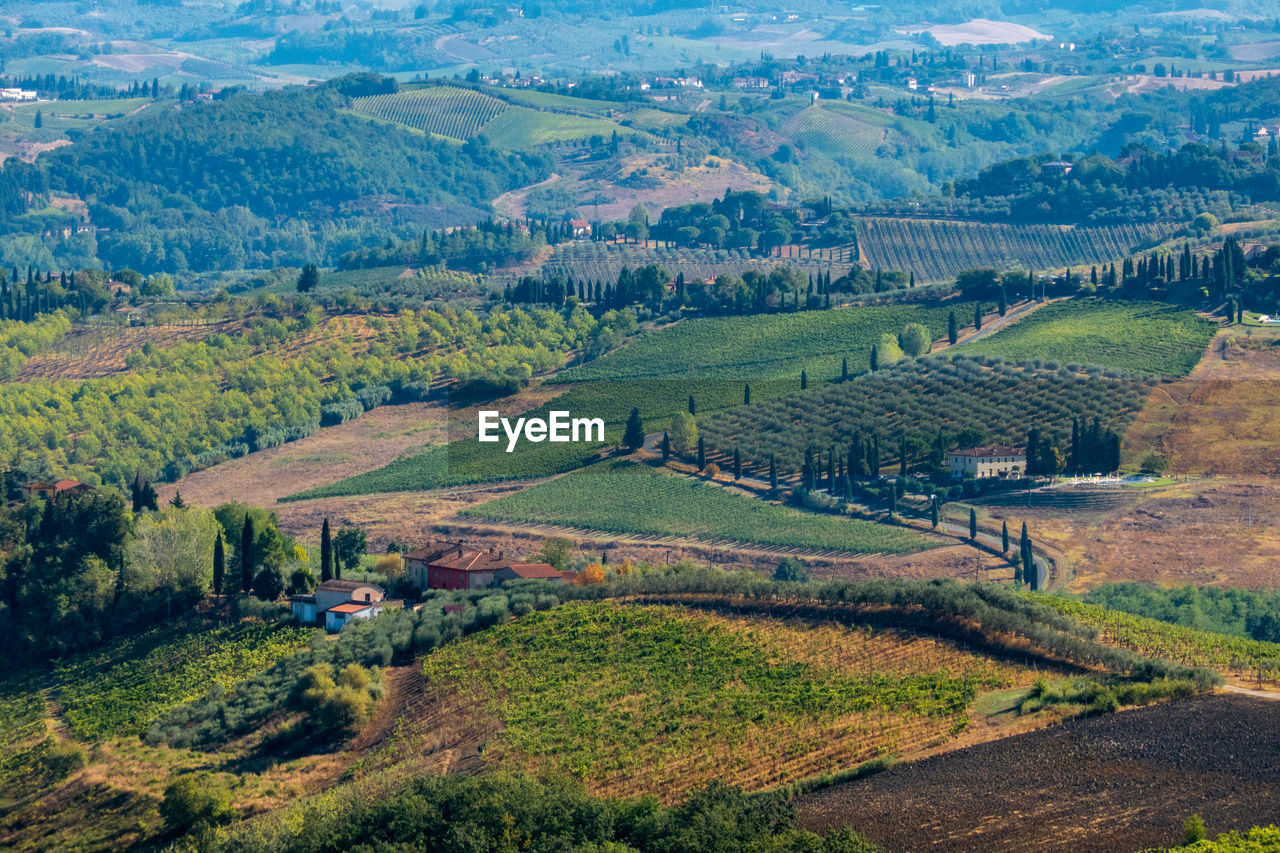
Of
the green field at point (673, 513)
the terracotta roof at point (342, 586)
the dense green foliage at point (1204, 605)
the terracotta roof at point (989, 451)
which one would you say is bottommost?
the dense green foliage at point (1204, 605)

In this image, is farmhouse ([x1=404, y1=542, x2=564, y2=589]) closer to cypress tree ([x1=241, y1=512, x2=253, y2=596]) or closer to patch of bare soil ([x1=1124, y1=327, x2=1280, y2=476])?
cypress tree ([x1=241, y1=512, x2=253, y2=596])

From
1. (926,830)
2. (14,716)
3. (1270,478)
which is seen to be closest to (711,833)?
(926,830)

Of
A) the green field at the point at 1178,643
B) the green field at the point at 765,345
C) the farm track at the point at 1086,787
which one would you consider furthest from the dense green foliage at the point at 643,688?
the green field at the point at 765,345

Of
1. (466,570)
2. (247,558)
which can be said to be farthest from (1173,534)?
(247,558)

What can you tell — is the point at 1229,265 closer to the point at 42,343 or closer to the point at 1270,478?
the point at 1270,478

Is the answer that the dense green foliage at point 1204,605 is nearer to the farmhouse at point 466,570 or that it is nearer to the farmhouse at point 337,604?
the farmhouse at point 466,570
